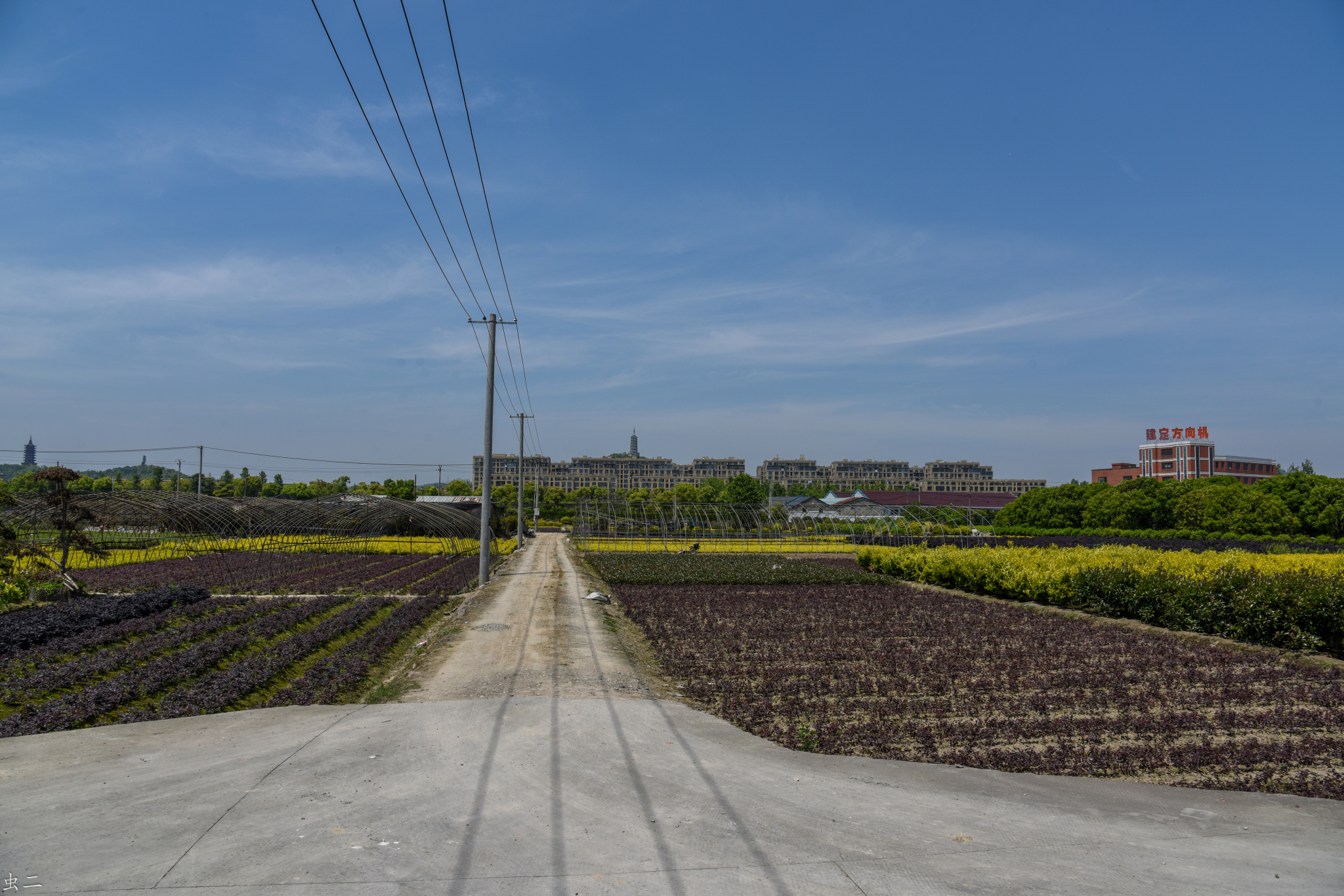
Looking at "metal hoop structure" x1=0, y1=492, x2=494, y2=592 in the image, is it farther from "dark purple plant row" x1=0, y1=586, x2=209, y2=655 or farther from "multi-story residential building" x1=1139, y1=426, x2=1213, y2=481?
"multi-story residential building" x1=1139, y1=426, x2=1213, y2=481

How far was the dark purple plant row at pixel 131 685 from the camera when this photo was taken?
7.89 meters

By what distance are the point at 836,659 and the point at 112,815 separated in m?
9.87

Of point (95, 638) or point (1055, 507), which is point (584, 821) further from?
point (1055, 507)

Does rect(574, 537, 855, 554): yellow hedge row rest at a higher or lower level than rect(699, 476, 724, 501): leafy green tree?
lower

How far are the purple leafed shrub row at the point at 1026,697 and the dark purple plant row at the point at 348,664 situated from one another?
4.99m

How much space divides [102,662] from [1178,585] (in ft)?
64.6

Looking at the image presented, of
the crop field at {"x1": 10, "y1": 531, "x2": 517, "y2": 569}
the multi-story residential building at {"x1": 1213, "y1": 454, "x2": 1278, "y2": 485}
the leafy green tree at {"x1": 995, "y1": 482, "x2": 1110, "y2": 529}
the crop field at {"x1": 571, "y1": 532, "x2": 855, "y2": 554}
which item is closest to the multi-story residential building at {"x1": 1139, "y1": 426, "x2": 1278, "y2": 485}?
the multi-story residential building at {"x1": 1213, "y1": 454, "x2": 1278, "y2": 485}

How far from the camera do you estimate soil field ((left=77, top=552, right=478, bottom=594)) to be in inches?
867

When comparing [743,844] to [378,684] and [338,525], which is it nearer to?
[378,684]

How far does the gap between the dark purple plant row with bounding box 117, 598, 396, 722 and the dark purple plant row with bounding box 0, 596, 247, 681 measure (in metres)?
2.44

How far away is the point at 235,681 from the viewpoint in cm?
976

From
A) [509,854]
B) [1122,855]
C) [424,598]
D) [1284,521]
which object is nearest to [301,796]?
[509,854]

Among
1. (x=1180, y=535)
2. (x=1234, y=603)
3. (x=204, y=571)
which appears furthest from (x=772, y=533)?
(x=1234, y=603)

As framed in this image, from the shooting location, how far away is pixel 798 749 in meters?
7.60
